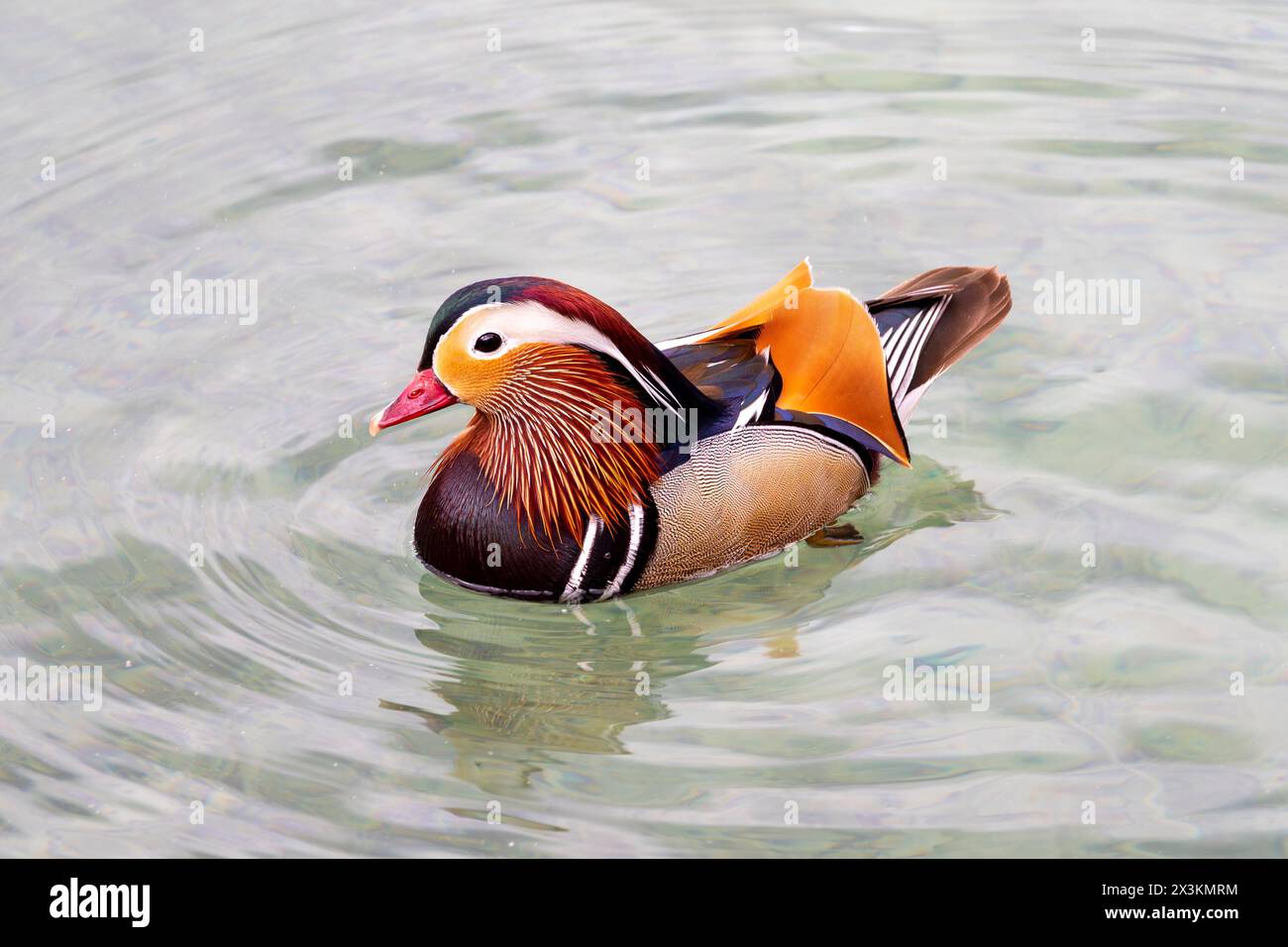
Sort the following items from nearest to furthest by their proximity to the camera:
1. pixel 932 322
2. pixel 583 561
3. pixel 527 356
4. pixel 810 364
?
pixel 527 356, pixel 583 561, pixel 810 364, pixel 932 322

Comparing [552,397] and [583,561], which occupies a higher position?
[552,397]

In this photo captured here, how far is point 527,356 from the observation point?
20.0ft

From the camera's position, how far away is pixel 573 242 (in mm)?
8680

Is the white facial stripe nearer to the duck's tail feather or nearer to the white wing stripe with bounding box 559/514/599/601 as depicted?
the white wing stripe with bounding box 559/514/599/601

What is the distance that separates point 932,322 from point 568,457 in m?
1.80

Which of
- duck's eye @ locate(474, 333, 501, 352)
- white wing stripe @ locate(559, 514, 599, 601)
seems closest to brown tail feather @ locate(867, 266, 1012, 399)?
white wing stripe @ locate(559, 514, 599, 601)

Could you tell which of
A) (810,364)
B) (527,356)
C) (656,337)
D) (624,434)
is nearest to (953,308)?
(810,364)

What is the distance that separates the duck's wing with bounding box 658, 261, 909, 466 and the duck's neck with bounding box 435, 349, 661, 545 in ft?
1.37

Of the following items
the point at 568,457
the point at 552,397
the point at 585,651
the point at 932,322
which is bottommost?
the point at 585,651

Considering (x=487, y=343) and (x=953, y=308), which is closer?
(x=487, y=343)

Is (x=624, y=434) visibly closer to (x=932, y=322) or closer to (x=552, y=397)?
(x=552, y=397)

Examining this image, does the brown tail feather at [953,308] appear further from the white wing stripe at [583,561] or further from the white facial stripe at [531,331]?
the white wing stripe at [583,561]

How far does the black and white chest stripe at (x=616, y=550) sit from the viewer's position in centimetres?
622

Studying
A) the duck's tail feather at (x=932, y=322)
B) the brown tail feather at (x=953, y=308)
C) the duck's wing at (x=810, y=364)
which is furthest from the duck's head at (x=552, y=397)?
the brown tail feather at (x=953, y=308)
